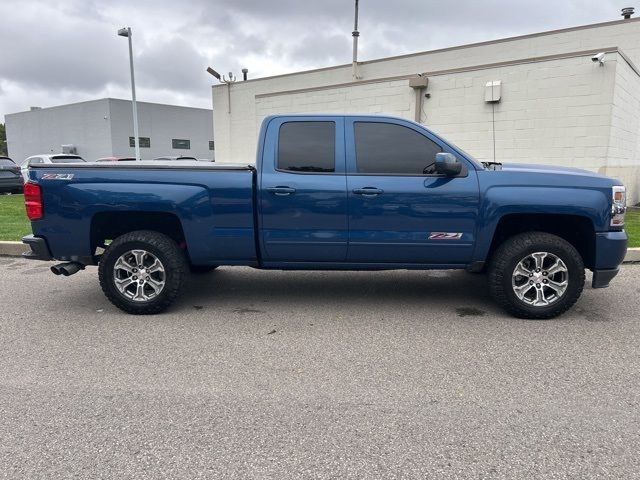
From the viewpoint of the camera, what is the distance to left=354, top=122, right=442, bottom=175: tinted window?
4.68 meters

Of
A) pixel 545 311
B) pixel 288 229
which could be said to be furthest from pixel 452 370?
pixel 288 229

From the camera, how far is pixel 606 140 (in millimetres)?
10516

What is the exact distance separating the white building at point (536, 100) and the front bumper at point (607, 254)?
7.24m

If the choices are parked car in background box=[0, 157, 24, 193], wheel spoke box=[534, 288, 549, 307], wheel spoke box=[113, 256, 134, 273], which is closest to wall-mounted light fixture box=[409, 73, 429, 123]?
wheel spoke box=[534, 288, 549, 307]

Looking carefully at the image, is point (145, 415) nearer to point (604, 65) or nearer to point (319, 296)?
point (319, 296)

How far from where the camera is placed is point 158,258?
15.6 feet

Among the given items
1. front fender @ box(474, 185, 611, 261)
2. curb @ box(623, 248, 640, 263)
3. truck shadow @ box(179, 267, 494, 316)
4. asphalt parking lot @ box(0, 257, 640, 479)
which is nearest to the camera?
asphalt parking lot @ box(0, 257, 640, 479)

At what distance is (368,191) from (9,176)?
18365mm

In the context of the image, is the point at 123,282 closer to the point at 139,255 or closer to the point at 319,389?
the point at 139,255

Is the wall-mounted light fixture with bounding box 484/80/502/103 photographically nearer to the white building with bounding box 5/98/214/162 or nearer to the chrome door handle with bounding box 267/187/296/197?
the chrome door handle with bounding box 267/187/296/197

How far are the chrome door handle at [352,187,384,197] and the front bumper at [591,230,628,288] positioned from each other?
7.00 feet

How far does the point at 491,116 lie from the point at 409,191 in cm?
837

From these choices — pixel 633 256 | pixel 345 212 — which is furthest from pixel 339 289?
pixel 633 256

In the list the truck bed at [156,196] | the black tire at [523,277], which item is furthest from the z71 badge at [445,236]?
the truck bed at [156,196]
